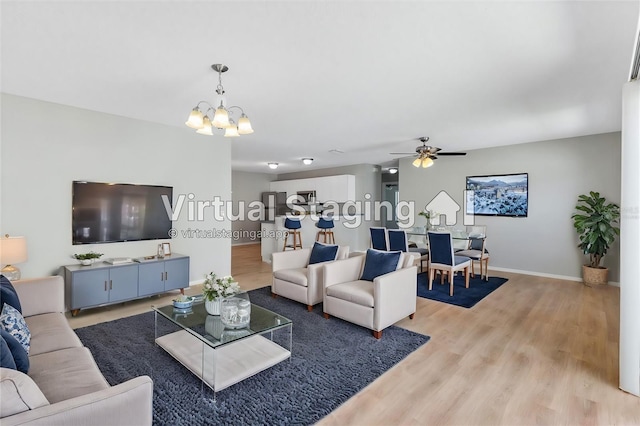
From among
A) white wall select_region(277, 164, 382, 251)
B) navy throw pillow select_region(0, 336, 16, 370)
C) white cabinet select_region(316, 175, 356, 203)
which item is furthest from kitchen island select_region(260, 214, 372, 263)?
navy throw pillow select_region(0, 336, 16, 370)

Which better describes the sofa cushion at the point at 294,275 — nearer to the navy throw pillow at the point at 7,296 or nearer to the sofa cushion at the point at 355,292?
the sofa cushion at the point at 355,292

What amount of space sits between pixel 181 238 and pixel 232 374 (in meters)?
2.99

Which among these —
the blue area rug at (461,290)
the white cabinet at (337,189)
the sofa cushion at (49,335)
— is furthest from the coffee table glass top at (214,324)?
the white cabinet at (337,189)

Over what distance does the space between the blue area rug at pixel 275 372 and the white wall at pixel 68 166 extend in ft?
3.89

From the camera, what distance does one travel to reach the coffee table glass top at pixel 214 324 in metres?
2.23

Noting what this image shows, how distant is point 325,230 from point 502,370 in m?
5.29

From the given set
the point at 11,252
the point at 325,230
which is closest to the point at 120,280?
the point at 11,252

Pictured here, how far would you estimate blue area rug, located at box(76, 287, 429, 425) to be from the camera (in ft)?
6.37

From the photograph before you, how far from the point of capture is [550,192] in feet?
18.0

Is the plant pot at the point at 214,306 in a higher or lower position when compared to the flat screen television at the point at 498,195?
lower

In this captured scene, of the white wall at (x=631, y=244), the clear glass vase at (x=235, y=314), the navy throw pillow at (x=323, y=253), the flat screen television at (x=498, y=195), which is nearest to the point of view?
the white wall at (x=631, y=244)

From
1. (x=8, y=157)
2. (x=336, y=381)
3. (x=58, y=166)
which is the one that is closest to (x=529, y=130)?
(x=336, y=381)

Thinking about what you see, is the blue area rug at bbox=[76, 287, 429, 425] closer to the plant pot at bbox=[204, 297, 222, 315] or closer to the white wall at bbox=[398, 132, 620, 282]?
the plant pot at bbox=[204, 297, 222, 315]

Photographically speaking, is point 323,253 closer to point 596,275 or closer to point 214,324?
point 214,324
